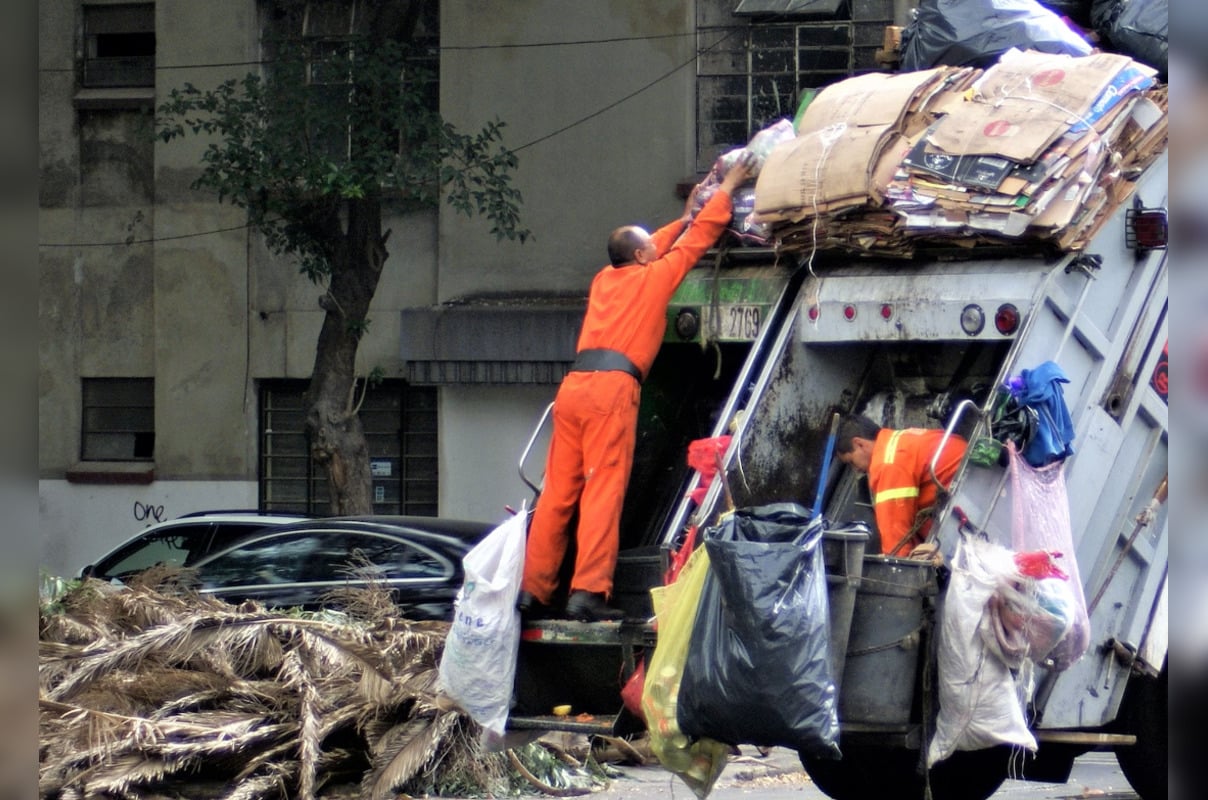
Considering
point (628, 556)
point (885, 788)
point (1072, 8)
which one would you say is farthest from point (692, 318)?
point (1072, 8)

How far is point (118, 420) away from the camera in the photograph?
18.5 metres

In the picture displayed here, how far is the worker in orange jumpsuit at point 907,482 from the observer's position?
17.9ft

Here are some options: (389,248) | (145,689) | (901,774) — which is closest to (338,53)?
(389,248)

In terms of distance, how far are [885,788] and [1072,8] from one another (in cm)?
389

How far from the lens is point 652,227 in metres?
16.0

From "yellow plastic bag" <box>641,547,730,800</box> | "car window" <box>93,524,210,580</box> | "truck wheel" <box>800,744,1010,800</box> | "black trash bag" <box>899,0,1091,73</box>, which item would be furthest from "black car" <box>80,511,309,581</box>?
"yellow plastic bag" <box>641,547,730,800</box>

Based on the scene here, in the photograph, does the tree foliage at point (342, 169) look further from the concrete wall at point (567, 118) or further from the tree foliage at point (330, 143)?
the concrete wall at point (567, 118)

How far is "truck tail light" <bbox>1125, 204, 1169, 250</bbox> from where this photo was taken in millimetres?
5820

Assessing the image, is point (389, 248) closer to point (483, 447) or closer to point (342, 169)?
point (483, 447)

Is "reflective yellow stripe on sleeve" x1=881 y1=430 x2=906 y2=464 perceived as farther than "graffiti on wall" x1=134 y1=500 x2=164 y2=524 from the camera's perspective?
No

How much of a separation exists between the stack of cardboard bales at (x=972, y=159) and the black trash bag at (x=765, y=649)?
4.70 ft

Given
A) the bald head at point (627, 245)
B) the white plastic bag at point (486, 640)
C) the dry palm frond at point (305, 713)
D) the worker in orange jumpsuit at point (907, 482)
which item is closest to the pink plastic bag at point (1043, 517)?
the worker in orange jumpsuit at point (907, 482)

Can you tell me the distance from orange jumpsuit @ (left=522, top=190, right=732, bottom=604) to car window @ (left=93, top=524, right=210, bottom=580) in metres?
6.14

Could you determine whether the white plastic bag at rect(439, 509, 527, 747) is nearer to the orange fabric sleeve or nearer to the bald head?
the orange fabric sleeve
